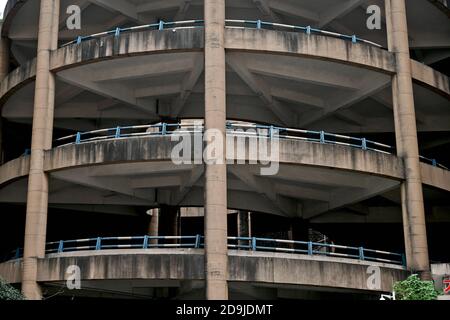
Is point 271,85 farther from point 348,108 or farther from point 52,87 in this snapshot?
point 52,87

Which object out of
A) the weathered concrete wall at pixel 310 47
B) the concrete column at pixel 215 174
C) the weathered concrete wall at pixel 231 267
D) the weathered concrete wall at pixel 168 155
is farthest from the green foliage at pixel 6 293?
the weathered concrete wall at pixel 310 47

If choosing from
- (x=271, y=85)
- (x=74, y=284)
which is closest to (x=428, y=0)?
(x=271, y=85)

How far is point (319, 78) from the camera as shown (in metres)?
31.0

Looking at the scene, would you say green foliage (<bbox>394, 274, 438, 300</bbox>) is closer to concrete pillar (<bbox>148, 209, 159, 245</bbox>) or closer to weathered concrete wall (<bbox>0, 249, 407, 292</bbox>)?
weathered concrete wall (<bbox>0, 249, 407, 292</bbox>)

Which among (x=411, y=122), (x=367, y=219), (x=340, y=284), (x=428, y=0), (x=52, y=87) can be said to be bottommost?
(x=340, y=284)

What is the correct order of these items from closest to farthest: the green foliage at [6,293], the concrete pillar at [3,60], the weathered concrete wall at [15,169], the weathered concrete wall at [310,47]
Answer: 1. the green foliage at [6,293]
2. the weathered concrete wall at [310,47]
3. the weathered concrete wall at [15,169]
4. the concrete pillar at [3,60]

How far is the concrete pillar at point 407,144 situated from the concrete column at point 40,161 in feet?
51.4

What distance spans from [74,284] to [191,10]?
16.2 metres

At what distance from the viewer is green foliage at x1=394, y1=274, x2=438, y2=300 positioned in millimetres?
22609

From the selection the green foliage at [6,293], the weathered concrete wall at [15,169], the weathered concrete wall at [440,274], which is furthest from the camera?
the weathered concrete wall at [15,169]

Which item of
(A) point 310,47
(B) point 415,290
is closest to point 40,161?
(A) point 310,47

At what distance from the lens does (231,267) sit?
2539 centimetres

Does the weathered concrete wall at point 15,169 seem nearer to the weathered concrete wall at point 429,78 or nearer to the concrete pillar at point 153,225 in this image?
the concrete pillar at point 153,225

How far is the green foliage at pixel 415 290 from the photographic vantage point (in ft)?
74.2
